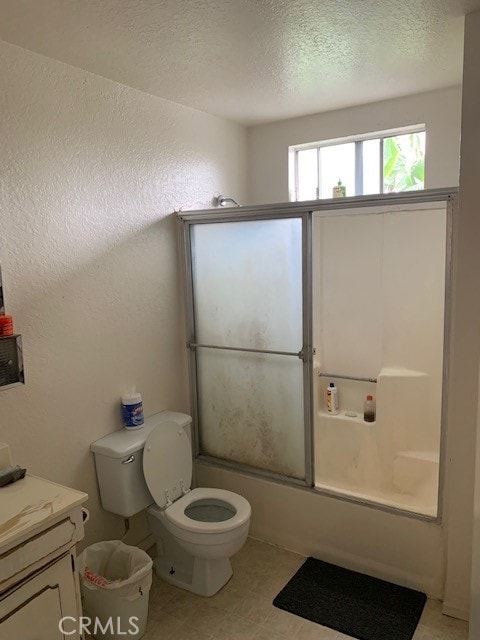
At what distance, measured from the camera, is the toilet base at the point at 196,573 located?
2359mm

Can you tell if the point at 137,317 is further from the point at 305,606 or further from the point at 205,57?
the point at 305,606

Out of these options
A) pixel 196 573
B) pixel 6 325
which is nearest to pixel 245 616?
pixel 196 573

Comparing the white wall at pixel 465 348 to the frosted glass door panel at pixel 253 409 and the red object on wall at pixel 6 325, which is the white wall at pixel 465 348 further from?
the red object on wall at pixel 6 325

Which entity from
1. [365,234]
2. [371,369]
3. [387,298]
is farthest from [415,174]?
[371,369]

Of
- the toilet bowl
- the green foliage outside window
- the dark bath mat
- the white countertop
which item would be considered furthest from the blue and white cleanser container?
the green foliage outside window

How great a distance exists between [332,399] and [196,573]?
1.48 metres

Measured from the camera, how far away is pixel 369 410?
129 inches

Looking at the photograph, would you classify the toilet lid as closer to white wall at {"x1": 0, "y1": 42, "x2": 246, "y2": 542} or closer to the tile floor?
white wall at {"x1": 0, "y1": 42, "x2": 246, "y2": 542}

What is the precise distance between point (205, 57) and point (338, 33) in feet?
A: 1.88

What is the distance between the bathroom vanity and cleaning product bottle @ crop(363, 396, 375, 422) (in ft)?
6.86

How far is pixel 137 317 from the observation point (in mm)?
2600

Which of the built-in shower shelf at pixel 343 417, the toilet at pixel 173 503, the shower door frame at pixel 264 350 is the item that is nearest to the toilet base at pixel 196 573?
the toilet at pixel 173 503

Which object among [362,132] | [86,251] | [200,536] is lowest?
[200,536]

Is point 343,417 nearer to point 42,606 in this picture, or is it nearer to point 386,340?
point 386,340
